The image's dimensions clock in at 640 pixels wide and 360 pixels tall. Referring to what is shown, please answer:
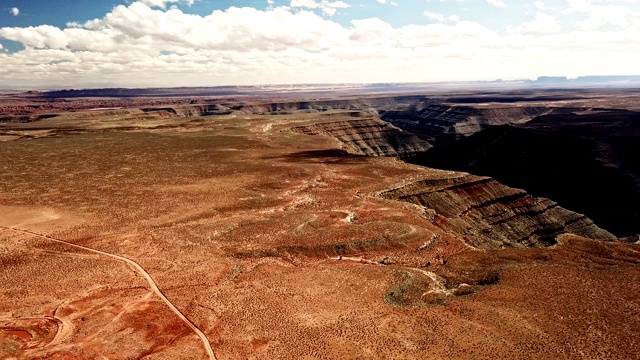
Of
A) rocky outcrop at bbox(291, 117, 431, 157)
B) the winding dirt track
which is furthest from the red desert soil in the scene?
rocky outcrop at bbox(291, 117, 431, 157)

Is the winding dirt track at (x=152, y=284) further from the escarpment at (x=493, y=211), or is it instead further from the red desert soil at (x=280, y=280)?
the escarpment at (x=493, y=211)

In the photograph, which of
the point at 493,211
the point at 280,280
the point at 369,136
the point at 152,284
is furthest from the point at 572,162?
the point at 152,284

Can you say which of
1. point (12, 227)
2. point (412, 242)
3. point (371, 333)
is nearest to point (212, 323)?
point (371, 333)

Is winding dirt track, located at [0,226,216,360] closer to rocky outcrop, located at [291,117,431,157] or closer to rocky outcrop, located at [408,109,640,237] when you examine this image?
rocky outcrop, located at [408,109,640,237]

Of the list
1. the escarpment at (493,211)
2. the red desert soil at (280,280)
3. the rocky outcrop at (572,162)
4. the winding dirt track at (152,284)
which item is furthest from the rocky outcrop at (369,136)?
the winding dirt track at (152,284)

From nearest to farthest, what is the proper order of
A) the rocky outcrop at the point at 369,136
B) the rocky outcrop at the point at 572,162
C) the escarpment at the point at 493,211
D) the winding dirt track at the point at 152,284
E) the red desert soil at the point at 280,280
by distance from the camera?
the red desert soil at the point at 280,280, the winding dirt track at the point at 152,284, the escarpment at the point at 493,211, the rocky outcrop at the point at 572,162, the rocky outcrop at the point at 369,136
